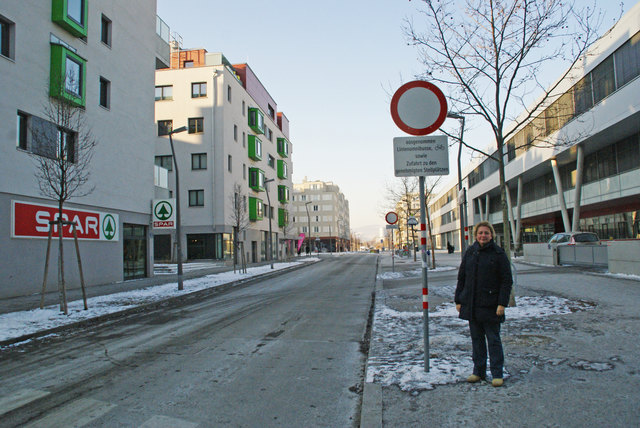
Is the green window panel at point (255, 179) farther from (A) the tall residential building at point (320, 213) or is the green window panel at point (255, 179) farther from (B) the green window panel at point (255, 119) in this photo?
(A) the tall residential building at point (320, 213)

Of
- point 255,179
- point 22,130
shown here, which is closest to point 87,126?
point 22,130

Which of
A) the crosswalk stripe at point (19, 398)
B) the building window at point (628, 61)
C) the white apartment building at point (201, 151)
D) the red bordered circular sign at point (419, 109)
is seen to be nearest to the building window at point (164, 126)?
the white apartment building at point (201, 151)

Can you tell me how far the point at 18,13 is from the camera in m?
14.1

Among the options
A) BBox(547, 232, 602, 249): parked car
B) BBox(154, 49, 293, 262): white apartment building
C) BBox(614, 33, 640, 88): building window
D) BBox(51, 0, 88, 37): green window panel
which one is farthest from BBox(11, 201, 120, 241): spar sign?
BBox(614, 33, 640, 88): building window

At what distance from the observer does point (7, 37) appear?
45.8 ft

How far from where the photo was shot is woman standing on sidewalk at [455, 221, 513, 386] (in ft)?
13.2

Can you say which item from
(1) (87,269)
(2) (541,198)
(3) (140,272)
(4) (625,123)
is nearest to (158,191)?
(3) (140,272)

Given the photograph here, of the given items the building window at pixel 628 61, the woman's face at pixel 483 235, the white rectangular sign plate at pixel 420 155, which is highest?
the building window at pixel 628 61

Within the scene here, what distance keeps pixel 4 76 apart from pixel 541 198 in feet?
127

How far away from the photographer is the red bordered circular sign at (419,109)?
470 cm

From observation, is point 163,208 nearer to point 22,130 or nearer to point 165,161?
point 22,130

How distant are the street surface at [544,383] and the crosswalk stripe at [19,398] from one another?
11.1ft

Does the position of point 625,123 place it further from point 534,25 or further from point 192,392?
point 192,392

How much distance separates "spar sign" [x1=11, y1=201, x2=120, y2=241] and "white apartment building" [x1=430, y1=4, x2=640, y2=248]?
1590cm
